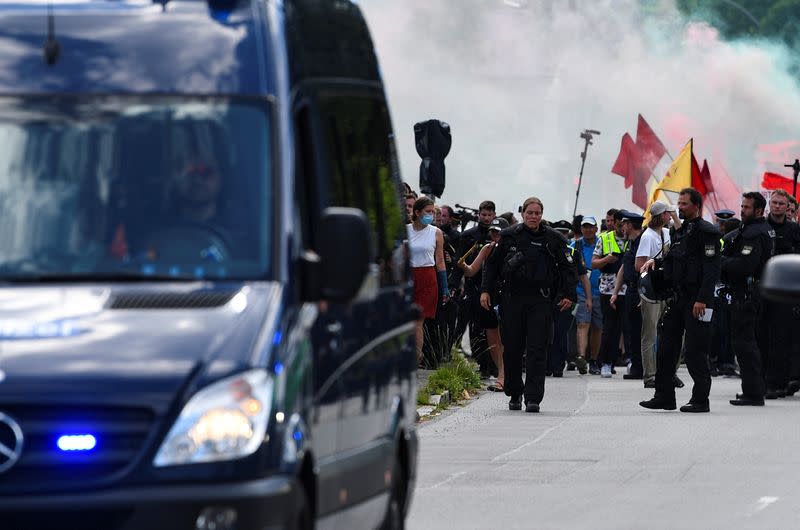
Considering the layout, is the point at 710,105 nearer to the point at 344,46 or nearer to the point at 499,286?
the point at 499,286

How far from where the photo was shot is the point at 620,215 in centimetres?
2506

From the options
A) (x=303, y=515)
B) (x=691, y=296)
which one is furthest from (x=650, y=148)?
(x=303, y=515)

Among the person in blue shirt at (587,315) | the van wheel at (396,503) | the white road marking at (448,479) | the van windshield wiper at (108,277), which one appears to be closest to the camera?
the van windshield wiper at (108,277)

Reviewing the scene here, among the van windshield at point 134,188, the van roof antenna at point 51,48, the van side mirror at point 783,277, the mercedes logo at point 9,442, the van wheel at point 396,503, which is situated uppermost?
the van roof antenna at point 51,48

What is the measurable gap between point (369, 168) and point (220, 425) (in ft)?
8.46

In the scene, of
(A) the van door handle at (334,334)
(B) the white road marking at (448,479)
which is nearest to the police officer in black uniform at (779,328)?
(B) the white road marking at (448,479)

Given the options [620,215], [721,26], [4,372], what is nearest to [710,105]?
[721,26]

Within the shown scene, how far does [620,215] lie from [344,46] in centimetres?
1688

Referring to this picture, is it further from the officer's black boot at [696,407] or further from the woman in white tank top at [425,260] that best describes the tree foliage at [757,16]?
the officer's black boot at [696,407]

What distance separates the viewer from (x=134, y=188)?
702 cm

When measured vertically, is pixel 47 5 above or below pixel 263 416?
above

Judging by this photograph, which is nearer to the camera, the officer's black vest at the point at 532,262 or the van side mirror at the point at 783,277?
the van side mirror at the point at 783,277

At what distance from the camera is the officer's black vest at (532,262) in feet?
58.5

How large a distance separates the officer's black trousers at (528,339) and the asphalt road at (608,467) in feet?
0.87
